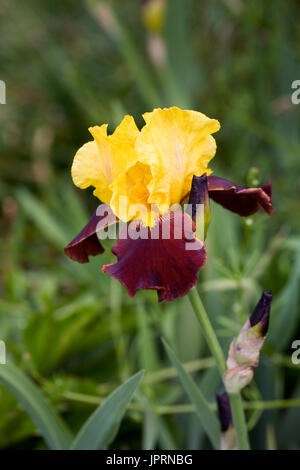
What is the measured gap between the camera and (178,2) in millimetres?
1474

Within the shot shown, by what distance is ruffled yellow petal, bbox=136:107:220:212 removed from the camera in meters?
0.46

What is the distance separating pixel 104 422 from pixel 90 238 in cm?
20

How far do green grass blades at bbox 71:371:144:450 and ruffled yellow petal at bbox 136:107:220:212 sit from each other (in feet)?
0.66

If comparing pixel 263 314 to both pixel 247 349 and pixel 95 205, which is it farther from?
pixel 95 205

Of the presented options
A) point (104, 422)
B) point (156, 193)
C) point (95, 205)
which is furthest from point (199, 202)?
point (95, 205)

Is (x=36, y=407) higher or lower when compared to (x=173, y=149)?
lower

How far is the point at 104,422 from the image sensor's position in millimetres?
542

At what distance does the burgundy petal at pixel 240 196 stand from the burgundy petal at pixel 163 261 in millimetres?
57

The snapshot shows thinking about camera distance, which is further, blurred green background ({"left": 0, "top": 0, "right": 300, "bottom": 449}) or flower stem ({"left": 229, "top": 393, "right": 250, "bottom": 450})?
blurred green background ({"left": 0, "top": 0, "right": 300, "bottom": 449})

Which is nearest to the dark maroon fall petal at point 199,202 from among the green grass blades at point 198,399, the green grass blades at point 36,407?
the green grass blades at point 198,399

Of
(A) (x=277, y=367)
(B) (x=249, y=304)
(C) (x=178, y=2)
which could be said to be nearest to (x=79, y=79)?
(C) (x=178, y=2)

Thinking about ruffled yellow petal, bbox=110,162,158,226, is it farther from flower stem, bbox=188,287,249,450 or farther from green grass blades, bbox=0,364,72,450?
green grass blades, bbox=0,364,72,450

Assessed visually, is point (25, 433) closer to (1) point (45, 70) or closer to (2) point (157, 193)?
(2) point (157, 193)

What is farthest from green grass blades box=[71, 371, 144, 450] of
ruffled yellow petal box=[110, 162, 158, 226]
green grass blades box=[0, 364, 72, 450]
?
ruffled yellow petal box=[110, 162, 158, 226]
